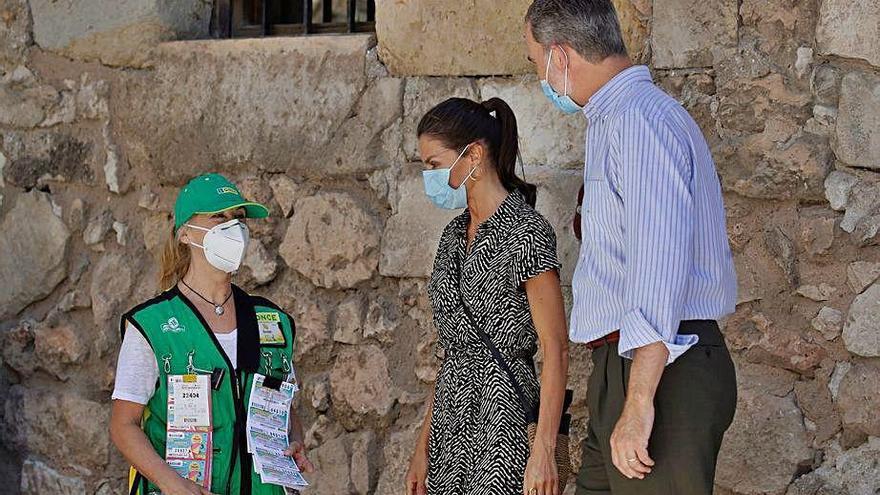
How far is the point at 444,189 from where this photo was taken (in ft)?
11.0

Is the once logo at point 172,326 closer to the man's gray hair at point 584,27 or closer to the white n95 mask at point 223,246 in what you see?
the white n95 mask at point 223,246

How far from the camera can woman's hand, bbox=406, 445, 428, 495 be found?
3439 millimetres

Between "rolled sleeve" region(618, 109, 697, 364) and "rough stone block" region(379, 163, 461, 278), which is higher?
"rolled sleeve" region(618, 109, 697, 364)

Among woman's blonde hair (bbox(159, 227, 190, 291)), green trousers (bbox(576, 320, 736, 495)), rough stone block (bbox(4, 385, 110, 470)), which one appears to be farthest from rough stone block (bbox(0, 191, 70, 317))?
green trousers (bbox(576, 320, 736, 495))

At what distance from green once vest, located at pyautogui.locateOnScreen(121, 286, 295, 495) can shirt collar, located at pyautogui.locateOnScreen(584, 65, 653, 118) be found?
3.27 ft

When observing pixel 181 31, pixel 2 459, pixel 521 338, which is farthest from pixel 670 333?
pixel 2 459

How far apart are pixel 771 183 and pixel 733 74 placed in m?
0.30

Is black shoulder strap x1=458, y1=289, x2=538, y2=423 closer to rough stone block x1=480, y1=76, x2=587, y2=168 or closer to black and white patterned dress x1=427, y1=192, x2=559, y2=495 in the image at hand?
black and white patterned dress x1=427, y1=192, x2=559, y2=495

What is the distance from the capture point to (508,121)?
3385 mm

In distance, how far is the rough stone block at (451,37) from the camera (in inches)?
153

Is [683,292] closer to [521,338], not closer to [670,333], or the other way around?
[670,333]

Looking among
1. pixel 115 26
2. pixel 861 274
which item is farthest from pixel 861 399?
pixel 115 26

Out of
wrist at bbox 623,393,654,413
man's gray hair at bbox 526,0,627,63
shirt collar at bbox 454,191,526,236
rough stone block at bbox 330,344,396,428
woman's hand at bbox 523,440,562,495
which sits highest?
man's gray hair at bbox 526,0,627,63

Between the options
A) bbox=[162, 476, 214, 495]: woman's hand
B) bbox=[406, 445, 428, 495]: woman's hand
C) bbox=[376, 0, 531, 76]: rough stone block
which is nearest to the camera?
bbox=[162, 476, 214, 495]: woman's hand
